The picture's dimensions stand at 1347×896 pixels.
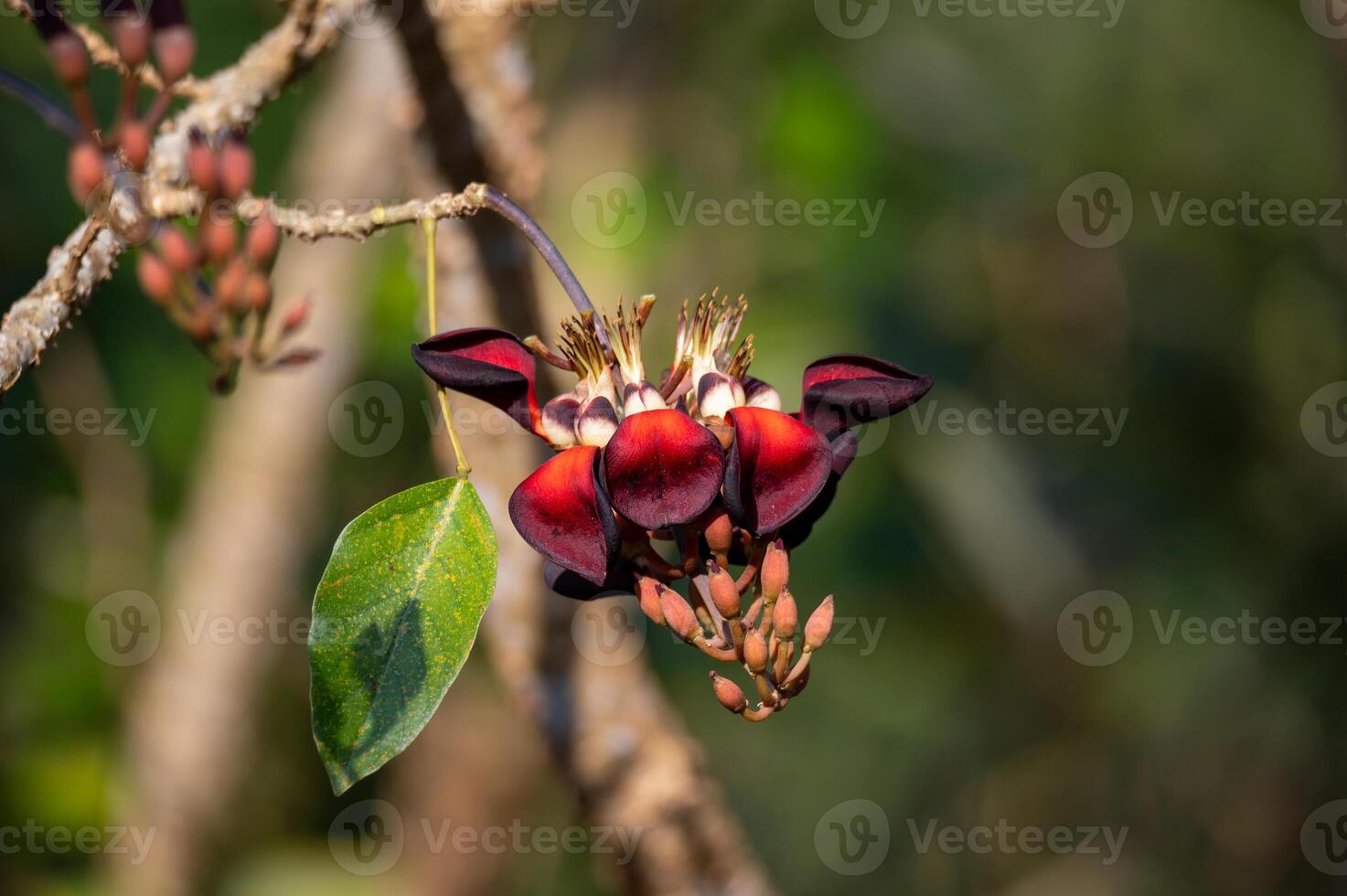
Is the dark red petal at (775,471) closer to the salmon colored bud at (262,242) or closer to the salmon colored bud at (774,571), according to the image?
the salmon colored bud at (774,571)

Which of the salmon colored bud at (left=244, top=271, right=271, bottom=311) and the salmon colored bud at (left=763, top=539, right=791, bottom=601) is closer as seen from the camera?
the salmon colored bud at (left=763, top=539, right=791, bottom=601)

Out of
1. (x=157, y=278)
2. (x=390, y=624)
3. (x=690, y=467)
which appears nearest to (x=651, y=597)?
(x=690, y=467)

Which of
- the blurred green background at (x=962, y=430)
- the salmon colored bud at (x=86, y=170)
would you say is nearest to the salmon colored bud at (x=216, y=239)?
the salmon colored bud at (x=86, y=170)

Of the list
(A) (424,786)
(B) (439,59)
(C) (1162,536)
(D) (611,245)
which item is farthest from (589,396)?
(C) (1162,536)

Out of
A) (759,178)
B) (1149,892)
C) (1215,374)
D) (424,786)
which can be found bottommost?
(1149,892)

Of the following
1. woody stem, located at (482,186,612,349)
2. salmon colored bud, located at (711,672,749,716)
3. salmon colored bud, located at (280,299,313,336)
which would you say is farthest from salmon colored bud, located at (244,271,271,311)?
salmon colored bud, located at (711,672,749,716)

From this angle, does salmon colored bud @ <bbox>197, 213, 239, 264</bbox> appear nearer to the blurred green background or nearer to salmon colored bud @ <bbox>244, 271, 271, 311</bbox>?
salmon colored bud @ <bbox>244, 271, 271, 311</bbox>

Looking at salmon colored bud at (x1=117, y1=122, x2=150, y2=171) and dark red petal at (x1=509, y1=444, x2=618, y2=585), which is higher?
salmon colored bud at (x1=117, y1=122, x2=150, y2=171)

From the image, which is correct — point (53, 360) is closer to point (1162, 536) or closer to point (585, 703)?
point (585, 703)
